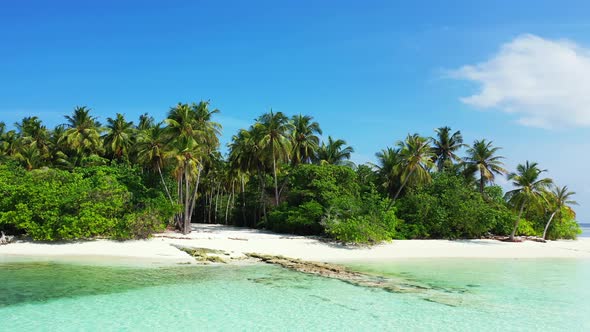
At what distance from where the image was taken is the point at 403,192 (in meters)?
39.5

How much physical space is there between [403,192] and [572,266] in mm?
17615

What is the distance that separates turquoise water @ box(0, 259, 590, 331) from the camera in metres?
9.76

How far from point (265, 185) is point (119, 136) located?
1457 cm

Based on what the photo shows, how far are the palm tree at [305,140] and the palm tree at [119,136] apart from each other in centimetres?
1575

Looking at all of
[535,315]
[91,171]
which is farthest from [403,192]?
[535,315]

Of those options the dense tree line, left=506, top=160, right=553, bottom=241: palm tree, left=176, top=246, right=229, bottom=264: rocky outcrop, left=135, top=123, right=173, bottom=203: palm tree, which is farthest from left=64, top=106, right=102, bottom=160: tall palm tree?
left=506, top=160, right=553, bottom=241: palm tree

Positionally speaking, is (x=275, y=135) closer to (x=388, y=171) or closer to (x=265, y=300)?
(x=388, y=171)

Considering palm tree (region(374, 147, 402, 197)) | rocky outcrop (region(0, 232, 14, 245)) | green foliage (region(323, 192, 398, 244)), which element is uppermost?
palm tree (region(374, 147, 402, 197))

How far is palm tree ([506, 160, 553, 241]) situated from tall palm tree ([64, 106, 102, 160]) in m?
37.8

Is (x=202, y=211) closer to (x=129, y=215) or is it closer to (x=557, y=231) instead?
(x=129, y=215)

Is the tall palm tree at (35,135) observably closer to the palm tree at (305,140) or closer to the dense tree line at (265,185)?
the dense tree line at (265,185)

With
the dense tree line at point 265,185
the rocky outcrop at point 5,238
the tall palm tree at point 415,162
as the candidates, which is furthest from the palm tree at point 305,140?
the rocky outcrop at point 5,238

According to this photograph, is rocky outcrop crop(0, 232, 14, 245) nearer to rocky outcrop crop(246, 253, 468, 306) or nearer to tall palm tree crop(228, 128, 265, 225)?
rocky outcrop crop(246, 253, 468, 306)

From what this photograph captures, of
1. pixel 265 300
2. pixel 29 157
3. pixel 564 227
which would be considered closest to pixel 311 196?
pixel 265 300
